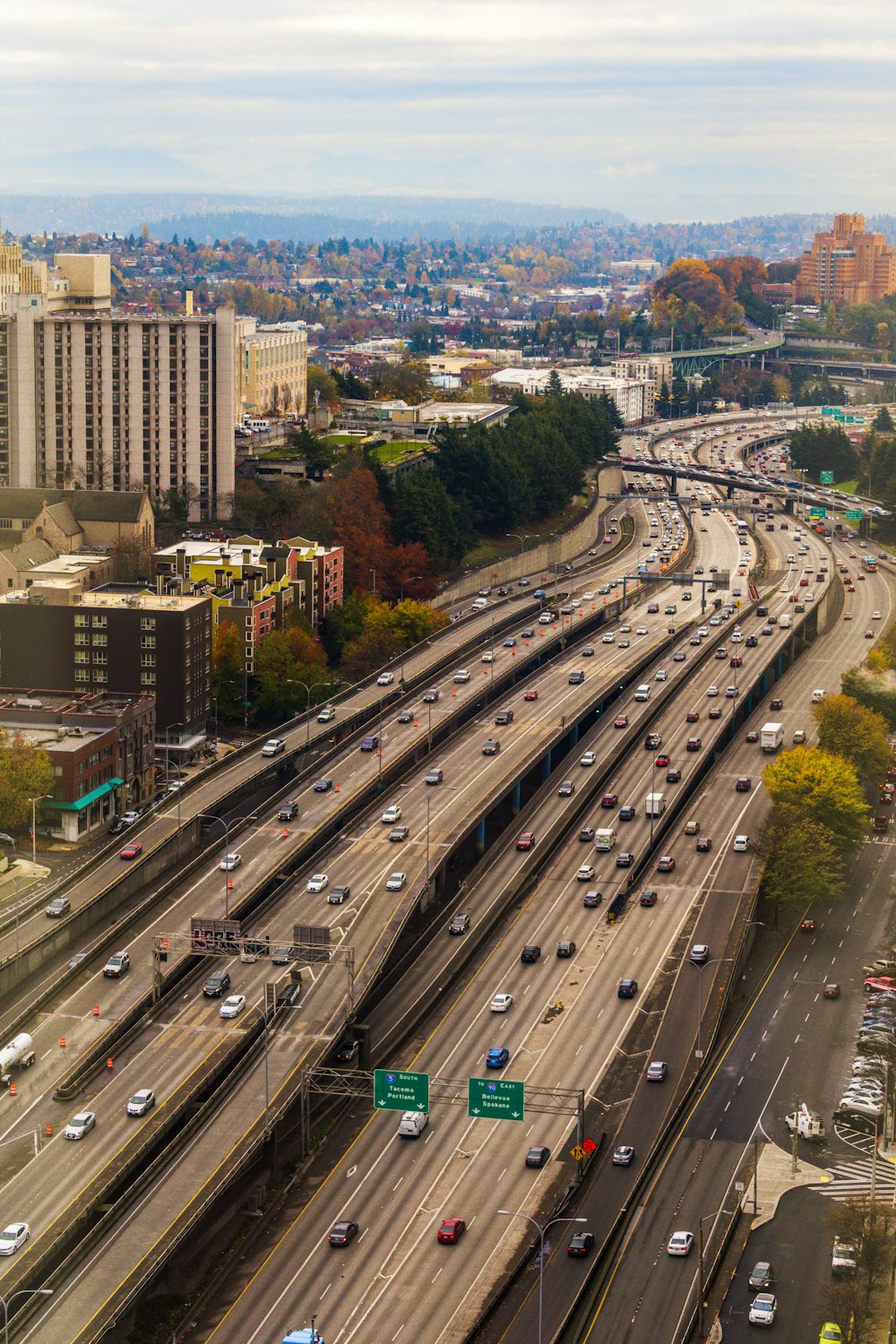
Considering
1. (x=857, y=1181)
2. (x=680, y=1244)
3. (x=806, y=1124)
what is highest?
(x=680, y=1244)

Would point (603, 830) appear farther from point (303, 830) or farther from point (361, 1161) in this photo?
point (361, 1161)

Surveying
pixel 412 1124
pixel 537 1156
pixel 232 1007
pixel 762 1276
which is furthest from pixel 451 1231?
pixel 232 1007

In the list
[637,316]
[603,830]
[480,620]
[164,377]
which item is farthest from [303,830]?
[637,316]

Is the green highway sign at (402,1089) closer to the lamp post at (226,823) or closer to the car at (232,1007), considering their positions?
the car at (232,1007)

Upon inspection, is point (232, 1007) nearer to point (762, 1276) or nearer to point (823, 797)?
point (762, 1276)

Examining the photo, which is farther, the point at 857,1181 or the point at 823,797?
the point at 823,797
